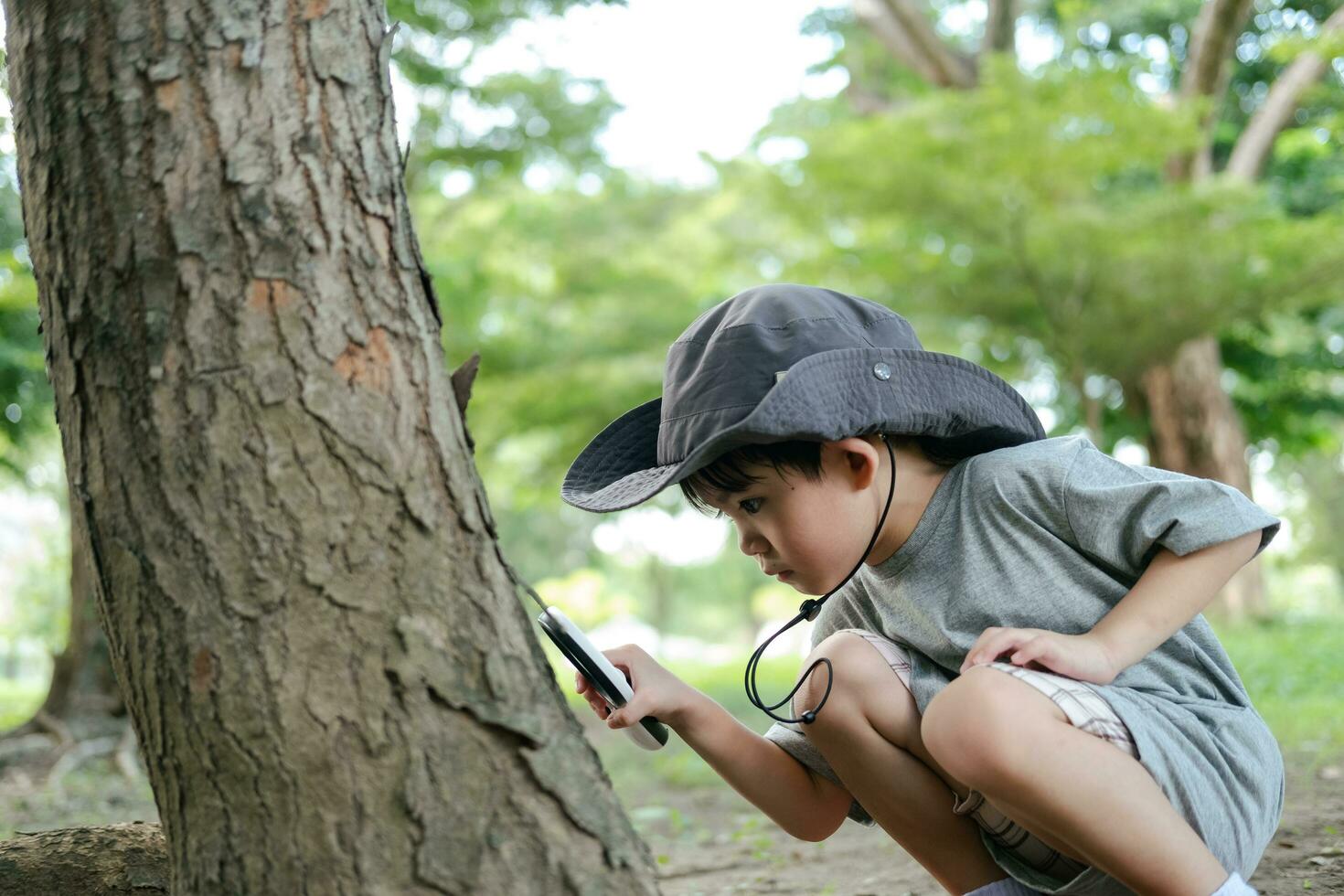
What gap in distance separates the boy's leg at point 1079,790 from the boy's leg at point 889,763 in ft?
0.99

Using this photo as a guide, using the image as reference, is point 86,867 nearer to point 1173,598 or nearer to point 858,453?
point 858,453

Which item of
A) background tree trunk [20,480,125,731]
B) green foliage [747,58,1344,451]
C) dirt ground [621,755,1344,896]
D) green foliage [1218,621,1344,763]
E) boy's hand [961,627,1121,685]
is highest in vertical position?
green foliage [747,58,1344,451]

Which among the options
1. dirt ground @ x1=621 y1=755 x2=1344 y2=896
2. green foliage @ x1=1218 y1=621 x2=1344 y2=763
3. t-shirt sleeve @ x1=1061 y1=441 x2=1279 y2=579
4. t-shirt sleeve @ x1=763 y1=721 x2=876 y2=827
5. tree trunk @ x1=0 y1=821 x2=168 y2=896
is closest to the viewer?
t-shirt sleeve @ x1=1061 y1=441 x2=1279 y2=579

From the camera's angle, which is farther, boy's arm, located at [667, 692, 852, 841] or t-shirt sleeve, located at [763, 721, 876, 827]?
t-shirt sleeve, located at [763, 721, 876, 827]

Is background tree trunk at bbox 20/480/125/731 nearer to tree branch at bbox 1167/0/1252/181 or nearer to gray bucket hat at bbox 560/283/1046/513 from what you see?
gray bucket hat at bbox 560/283/1046/513

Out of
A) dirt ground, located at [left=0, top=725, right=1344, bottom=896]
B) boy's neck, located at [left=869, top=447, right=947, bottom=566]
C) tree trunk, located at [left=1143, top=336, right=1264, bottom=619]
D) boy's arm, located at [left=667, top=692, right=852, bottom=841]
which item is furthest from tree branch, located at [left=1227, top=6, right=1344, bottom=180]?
boy's arm, located at [left=667, top=692, right=852, bottom=841]

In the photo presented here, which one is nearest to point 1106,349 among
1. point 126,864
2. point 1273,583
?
point 126,864

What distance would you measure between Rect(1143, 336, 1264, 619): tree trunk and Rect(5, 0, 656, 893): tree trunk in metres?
10.4

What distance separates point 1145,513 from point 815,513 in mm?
489

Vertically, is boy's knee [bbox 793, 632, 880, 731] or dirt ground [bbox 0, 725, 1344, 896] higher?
boy's knee [bbox 793, 632, 880, 731]

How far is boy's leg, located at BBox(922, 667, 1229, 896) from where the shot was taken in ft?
5.13

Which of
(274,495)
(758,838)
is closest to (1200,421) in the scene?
(758,838)

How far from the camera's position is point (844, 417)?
174cm

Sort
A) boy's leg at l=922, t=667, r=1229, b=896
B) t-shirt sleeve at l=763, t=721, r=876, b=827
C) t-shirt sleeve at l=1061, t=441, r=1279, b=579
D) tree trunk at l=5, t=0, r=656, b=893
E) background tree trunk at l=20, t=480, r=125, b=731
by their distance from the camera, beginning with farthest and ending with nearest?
background tree trunk at l=20, t=480, r=125, b=731
t-shirt sleeve at l=763, t=721, r=876, b=827
t-shirt sleeve at l=1061, t=441, r=1279, b=579
boy's leg at l=922, t=667, r=1229, b=896
tree trunk at l=5, t=0, r=656, b=893
